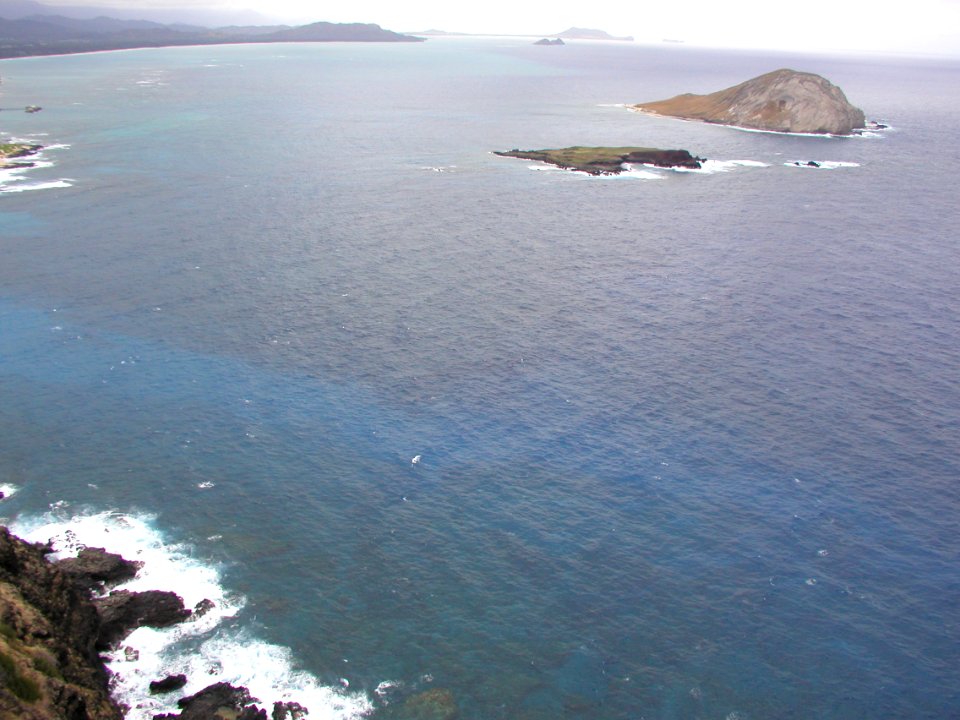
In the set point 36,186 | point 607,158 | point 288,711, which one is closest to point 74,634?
point 288,711

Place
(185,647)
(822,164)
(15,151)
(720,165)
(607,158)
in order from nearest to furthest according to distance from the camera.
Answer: (185,647), (15,151), (720,165), (607,158), (822,164)

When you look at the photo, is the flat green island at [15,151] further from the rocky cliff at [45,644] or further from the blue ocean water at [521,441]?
the rocky cliff at [45,644]

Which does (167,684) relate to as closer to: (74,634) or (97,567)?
(74,634)

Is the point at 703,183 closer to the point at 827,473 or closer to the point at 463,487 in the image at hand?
the point at 827,473

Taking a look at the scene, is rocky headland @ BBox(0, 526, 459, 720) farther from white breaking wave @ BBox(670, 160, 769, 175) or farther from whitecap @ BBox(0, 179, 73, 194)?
white breaking wave @ BBox(670, 160, 769, 175)

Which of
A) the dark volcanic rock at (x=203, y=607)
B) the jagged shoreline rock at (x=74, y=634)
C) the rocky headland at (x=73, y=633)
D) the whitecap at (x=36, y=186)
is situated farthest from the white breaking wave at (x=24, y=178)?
the dark volcanic rock at (x=203, y=607)

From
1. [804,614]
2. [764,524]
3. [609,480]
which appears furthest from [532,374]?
[804,614]
